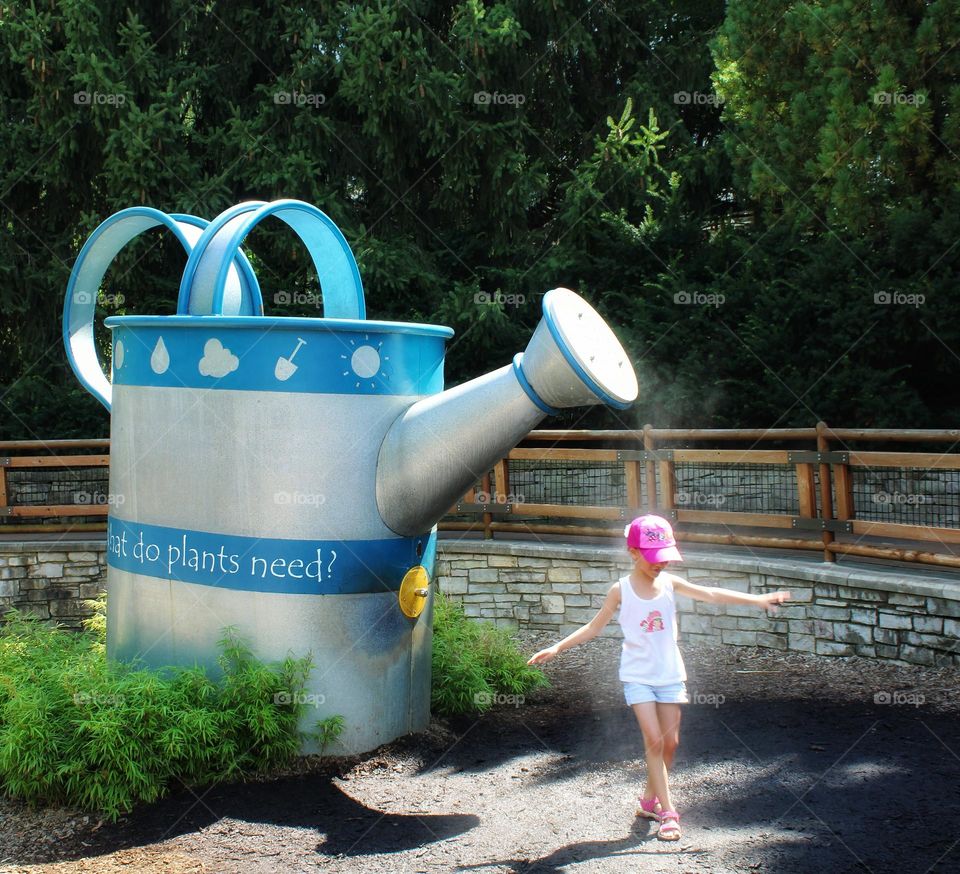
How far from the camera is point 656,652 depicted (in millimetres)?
4395

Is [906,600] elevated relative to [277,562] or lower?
lower

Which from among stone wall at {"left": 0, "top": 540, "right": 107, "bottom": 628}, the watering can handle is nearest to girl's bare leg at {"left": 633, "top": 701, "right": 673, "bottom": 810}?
the watering can handle

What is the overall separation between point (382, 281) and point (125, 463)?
24.0 ft

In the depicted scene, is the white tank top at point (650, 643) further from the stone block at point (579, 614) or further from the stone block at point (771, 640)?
the stone block at point (579, 614)

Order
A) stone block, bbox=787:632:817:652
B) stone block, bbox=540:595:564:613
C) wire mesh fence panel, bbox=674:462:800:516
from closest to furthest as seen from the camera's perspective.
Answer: stone block, bbox=787:632:817:652
wire mesh fence panel, bbox=674:462:800:516
stone block, bbox=540:595:564:613

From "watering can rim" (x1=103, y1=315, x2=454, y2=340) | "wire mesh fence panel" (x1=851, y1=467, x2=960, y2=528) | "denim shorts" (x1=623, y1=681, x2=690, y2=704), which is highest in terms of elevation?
"watering can rim" (x1=103, y1=315, x2=454, y2=340)

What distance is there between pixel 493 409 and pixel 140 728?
2209 mm

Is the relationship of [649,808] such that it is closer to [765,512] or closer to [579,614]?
[765,512]

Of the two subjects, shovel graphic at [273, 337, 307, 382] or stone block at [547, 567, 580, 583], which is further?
stone block at [547, 567, 580, 583]

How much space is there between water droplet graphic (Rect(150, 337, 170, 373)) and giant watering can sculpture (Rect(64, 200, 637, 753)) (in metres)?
0.01

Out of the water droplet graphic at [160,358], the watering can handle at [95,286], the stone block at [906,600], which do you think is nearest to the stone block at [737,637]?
the stone block at [906,600]

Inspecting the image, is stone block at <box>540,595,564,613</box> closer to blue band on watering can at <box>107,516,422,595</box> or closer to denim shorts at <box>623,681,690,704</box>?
blue band on watering can at <box>107,516,422,595</box>

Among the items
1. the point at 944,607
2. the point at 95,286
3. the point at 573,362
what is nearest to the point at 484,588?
the point at 944,607

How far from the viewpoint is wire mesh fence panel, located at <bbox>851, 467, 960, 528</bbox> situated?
718 cm
